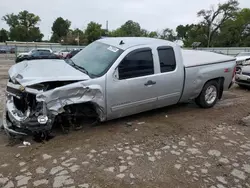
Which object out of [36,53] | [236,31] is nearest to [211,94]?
[36,53]

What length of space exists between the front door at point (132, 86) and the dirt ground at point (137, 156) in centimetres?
42

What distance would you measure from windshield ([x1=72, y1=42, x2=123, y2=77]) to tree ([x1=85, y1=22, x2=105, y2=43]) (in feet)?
226

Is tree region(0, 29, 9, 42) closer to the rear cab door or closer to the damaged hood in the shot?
the damaged hood

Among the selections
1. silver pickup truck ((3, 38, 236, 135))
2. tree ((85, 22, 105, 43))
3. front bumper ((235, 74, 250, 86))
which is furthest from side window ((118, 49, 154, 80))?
tree ((85, 22, 105, 43))

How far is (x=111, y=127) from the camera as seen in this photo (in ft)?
15.8

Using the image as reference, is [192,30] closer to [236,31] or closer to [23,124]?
[236,31]

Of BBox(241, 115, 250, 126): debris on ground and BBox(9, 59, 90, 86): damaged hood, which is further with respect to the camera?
BBox(241, 115, 250, 126): debris on ground

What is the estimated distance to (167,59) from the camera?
17.1ft

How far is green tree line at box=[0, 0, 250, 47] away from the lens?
6194cm

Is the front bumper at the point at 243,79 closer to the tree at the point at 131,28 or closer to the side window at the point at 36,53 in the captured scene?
the side window at the point at 36,53

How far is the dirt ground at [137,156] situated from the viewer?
10.1 feet

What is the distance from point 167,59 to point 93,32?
70.9m

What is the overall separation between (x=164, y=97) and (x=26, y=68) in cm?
291

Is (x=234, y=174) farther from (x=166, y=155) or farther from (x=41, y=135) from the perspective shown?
(x=41, y=135)
